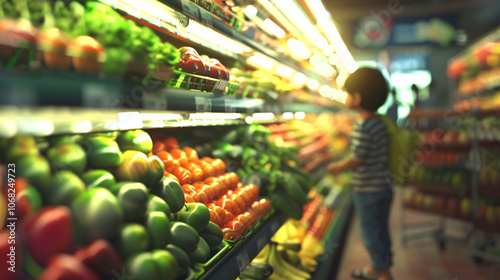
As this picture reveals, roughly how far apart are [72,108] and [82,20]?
0.37 m

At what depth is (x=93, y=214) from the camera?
0.89 meters

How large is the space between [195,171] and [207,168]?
0.11m

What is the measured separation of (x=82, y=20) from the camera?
1034mm

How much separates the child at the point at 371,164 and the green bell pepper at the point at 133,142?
1802mm

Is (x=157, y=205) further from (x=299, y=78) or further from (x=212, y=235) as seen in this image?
(x=299, y=78)

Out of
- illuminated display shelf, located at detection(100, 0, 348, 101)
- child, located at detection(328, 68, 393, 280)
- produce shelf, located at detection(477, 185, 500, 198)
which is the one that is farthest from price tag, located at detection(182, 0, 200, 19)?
produce shelf, located at detection(477, 185, 500, 198)

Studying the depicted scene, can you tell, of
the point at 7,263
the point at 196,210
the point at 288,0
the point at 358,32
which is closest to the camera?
the point at 7,263

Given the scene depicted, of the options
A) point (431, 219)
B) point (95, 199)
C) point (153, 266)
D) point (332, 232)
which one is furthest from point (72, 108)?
point (431, 219)

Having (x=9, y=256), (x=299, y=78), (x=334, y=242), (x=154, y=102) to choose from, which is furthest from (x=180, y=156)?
(x=334, y=242)

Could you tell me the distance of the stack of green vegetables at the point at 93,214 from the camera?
815 millimetres

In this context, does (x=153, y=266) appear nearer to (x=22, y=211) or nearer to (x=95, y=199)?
(x=95, y=199)

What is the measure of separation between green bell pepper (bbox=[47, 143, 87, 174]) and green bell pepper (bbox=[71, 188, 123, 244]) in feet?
0.35

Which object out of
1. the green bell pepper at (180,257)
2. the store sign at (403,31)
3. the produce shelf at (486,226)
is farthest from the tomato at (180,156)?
the store sign at (403,31)

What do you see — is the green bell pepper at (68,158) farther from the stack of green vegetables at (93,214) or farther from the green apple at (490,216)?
the green apple at (490,216)
